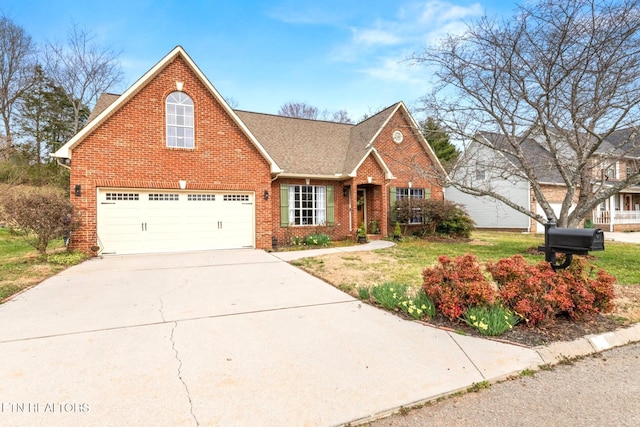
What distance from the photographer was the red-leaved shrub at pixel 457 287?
4312mm

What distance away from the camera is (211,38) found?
1240 centimetres

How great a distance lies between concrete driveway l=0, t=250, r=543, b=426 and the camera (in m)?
2.58

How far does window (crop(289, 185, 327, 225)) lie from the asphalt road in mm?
11320

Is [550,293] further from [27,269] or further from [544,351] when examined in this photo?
[27,269]

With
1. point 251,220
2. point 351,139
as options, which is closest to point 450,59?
point 351,139

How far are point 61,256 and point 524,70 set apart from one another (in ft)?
47.3

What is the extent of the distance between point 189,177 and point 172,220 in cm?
161

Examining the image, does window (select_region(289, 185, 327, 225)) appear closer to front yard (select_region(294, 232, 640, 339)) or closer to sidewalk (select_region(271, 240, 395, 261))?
sidewalk (select_region(271, 240, 395, 261))

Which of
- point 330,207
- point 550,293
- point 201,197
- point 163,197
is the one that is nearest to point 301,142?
point 330,207

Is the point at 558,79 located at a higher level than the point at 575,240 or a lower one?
higher

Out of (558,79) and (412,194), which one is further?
(412,194)

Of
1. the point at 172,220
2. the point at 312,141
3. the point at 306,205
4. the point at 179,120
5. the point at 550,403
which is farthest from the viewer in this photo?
the point at 312,141

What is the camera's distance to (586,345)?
377 centimetres

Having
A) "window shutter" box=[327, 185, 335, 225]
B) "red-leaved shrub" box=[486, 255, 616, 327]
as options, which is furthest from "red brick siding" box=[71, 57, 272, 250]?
"red-leaved shrub" box=[486, 255, 616, 327]
